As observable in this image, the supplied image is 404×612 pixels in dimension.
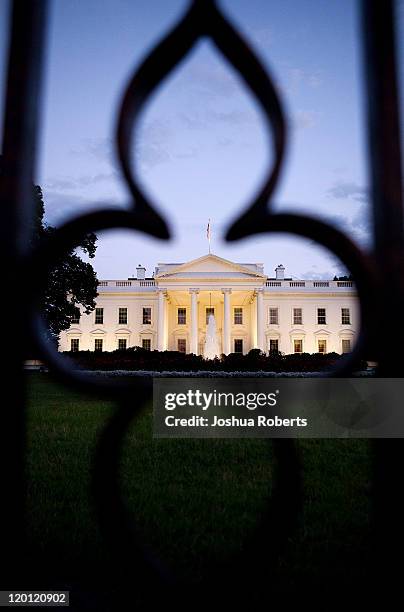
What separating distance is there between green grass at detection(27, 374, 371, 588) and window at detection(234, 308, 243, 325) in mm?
42959

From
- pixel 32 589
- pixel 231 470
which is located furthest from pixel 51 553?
pixel 231 470

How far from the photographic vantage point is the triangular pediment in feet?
146

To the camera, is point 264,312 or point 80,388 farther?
point 264,312

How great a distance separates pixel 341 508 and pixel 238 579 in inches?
97.4

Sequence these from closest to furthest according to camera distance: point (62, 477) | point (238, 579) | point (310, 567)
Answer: point (238, 579), point (310, 567), point (62, 477)

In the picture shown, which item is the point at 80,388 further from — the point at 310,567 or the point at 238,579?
the point at 310,567

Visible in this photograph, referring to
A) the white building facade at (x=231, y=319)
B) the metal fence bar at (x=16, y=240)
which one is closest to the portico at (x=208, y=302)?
the white building facade at (x=231, y=319)

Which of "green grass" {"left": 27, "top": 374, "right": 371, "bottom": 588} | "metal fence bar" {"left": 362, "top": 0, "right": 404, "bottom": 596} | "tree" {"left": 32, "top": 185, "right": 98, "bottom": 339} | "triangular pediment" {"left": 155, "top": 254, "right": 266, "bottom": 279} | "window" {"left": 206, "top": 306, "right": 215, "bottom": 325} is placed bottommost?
"green grass" {"left": 27, "top": 374, "right": 371, "bottom": 588}

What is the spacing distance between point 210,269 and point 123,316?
10.2m

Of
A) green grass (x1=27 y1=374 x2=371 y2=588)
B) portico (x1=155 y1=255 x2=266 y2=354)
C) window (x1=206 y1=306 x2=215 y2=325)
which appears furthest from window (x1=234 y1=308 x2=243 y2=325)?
green grass (x1=27 y1=374 x2=371 y2=588)

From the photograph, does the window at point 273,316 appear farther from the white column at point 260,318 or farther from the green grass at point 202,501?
the green grass at point 202,501

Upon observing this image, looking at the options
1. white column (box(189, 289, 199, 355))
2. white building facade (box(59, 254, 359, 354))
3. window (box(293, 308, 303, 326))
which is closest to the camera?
white column (box(189, 289, 199, 355))

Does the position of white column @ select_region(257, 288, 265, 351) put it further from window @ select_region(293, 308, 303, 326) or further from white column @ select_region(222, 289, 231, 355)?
window @ select_region(293, 308, 303, 326)

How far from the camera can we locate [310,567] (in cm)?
192
